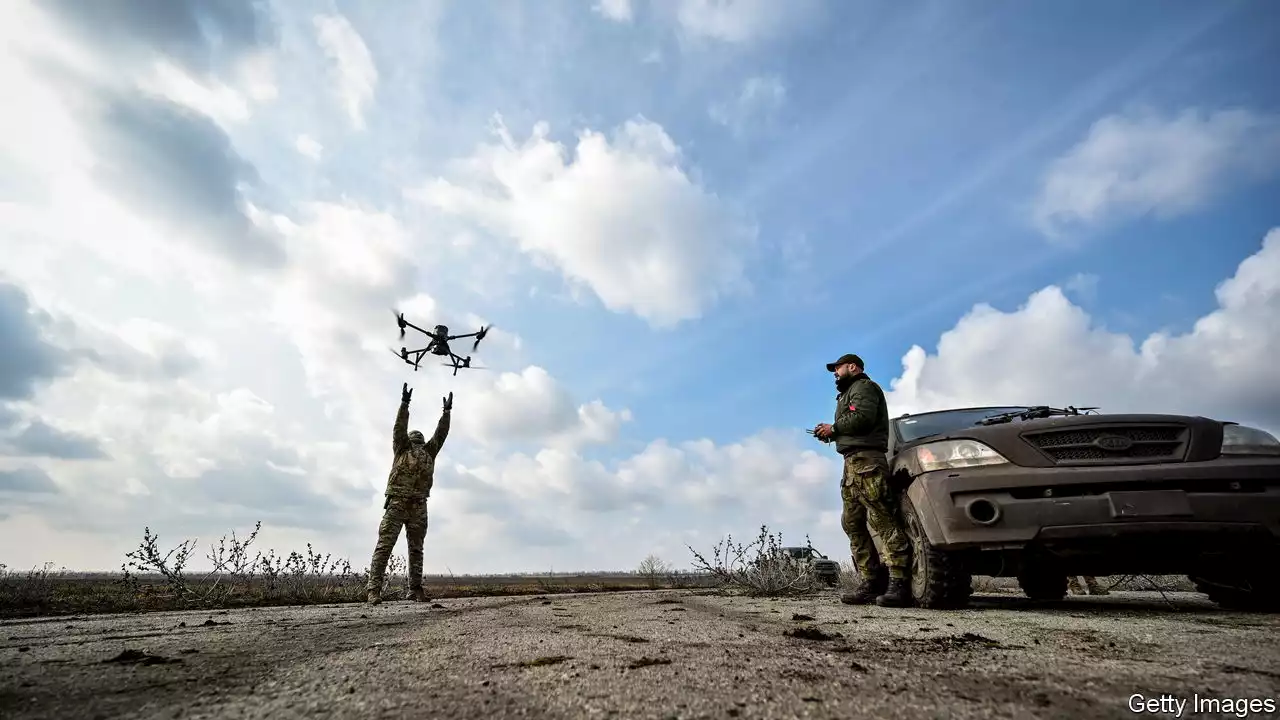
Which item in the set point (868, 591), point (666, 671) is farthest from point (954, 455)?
point (666, 671)

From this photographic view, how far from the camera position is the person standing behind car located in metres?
4.69

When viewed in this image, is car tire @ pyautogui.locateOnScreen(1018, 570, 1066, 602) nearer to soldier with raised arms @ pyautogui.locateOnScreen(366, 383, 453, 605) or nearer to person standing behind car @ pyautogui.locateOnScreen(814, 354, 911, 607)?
person standing behind car @ pyautogui.locateOnScreen(814, 354, 911, 607)

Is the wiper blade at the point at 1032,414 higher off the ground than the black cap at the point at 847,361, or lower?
lower

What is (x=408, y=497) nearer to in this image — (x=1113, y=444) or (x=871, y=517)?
(x=871, y=517)

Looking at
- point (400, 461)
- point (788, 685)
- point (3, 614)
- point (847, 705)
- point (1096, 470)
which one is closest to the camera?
point (847, 705)

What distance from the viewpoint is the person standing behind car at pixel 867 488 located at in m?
4.69

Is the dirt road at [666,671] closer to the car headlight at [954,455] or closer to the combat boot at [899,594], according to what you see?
the car headlight at [954,455]

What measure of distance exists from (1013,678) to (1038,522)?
2395mm

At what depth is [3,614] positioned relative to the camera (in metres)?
6.87

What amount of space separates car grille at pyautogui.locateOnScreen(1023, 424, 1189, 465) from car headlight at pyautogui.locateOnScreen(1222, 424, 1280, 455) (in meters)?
0.25

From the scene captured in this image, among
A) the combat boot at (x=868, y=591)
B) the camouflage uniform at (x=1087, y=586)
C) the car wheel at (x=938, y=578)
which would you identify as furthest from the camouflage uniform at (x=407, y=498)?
the camouflage uniform at (x=1087, y=586)

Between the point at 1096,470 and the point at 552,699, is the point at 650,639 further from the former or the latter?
the point at 1096,470

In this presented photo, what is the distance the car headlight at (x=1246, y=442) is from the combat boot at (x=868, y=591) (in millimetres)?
2572

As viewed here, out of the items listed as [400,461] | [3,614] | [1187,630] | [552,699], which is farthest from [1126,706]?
[3,614]
